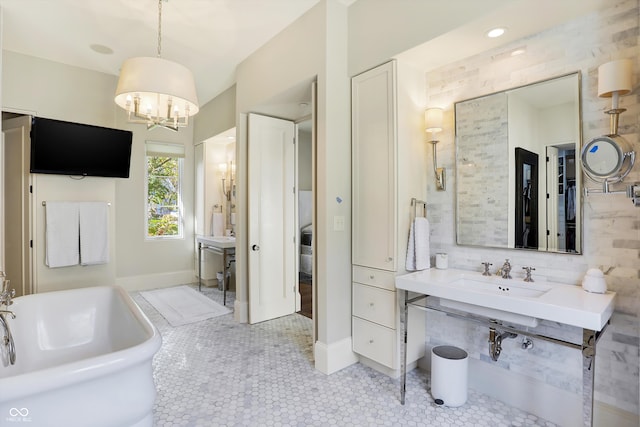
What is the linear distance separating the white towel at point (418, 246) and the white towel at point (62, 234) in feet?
12.5

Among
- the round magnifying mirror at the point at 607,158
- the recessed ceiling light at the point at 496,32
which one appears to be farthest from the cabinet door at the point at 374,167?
the round magnifying mirror at the point at 607,158

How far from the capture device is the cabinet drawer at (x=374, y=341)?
8.02 feet

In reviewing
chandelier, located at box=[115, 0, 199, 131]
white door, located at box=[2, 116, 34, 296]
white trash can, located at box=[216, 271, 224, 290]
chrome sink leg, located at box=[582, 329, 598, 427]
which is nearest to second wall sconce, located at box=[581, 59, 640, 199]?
chrome sink leg, located at box=[582, 329, 598, 427]

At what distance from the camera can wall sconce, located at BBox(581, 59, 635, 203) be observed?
5.37ft

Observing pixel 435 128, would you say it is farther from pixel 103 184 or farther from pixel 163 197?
pixel 163 197

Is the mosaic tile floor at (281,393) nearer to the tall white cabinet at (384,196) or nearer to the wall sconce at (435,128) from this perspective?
the tall white cabinet at (384,196)

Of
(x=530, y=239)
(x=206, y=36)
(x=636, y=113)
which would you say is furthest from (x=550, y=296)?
(x=206, y=36)

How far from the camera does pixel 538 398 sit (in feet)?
6.68

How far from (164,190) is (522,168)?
4949 mm

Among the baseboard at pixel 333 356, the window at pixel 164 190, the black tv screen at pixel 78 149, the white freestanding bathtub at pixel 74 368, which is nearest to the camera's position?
the white freestanding bathtub at pixel 74 368

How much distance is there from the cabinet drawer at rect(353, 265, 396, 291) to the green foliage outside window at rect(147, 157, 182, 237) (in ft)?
12.5

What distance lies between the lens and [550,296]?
1.70 metres

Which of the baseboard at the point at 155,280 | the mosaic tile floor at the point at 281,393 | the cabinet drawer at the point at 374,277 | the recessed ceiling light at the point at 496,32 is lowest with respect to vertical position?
the mosaic tile floor at the point at 281,393

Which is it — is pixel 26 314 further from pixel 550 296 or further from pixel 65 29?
pixel 550 296
